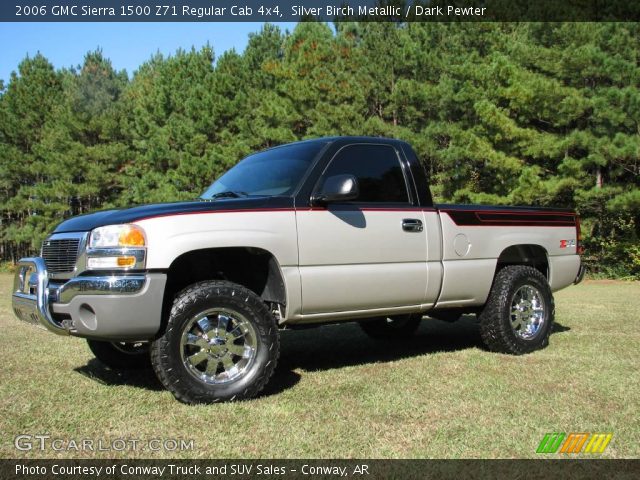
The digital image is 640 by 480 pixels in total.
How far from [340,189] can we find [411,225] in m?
1.03

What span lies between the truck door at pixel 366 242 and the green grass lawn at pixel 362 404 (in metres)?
0.70

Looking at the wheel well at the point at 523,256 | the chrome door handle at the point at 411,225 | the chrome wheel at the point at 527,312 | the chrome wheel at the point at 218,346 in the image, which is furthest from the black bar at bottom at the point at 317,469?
the wheel well at the point at 523,256

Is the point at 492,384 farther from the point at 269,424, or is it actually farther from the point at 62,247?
the point at 62,247

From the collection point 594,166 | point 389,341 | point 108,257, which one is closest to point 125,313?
point 108,257

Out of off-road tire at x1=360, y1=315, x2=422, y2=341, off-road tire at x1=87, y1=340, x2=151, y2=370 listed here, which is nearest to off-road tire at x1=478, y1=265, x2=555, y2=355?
off-road tire at x1=360, y1=315, x2=422, y2=341

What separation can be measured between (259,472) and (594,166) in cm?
2243

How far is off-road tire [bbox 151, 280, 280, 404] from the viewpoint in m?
4.26

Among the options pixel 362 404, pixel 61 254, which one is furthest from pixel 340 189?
pixel 61 254

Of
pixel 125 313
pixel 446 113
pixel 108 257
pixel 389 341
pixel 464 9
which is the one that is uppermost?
pixel 464 9

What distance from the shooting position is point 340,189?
470cm

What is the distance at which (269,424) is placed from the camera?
155 inches

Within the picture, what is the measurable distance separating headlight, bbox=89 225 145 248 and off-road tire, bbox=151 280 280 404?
51cm

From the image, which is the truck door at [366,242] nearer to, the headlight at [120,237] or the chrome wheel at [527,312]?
the headlight at [120,237]

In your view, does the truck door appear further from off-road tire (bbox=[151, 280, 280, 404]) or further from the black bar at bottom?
the black bar at bottom
